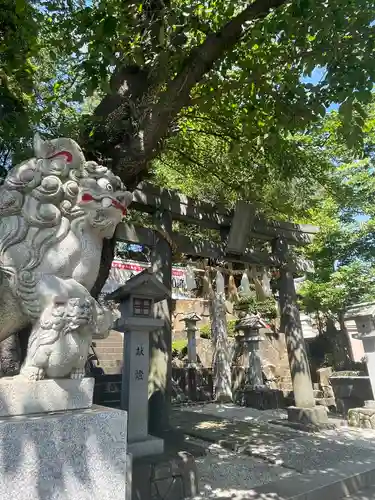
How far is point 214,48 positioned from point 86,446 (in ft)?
13.9

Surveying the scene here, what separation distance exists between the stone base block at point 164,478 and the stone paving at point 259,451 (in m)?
0.21

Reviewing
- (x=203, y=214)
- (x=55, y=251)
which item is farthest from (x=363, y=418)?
(x=55, y=251)

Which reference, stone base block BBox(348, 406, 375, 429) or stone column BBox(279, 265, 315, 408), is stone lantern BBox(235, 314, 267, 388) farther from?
stone base block BBox(348, 406, 375, 429)

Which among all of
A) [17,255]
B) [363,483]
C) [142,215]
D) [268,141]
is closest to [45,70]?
[142,215]

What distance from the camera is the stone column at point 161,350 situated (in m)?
4.98

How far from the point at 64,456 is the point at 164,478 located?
8.03ft

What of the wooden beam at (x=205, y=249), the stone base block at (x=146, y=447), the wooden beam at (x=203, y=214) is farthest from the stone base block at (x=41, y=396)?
the wooden beam at (x=203, y=214)

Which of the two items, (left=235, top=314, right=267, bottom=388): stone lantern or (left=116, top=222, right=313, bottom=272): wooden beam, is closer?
(left=116, top=222, right=313, bottom=272): wooden beam

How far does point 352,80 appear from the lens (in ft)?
11.4

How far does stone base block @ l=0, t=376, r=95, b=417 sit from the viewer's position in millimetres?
1700

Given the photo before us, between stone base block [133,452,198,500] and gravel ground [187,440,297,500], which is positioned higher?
stone base block [133,452,198,500]

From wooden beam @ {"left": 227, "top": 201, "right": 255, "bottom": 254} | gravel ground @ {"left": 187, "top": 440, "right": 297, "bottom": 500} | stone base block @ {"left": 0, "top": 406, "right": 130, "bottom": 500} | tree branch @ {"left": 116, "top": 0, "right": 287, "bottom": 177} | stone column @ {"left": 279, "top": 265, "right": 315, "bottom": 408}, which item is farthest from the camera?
stone column @ {"left": 279, "top": 265, "right": 315, "bottom": 408}

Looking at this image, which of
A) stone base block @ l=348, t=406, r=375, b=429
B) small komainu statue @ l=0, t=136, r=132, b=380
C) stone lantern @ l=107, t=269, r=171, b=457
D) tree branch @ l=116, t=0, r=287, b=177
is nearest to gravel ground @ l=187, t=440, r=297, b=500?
stone lantern @ l=107, t=269, r=171, b=457

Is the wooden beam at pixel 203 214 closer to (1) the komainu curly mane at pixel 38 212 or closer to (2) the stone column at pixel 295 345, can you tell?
(2) the stone column at pixel 295 345
